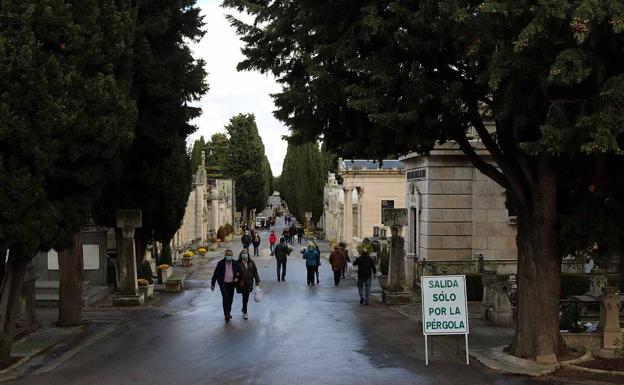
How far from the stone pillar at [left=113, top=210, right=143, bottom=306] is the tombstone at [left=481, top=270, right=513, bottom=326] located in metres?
9.44

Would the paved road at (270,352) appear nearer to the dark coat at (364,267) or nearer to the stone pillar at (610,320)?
the dark coat at (364,267)

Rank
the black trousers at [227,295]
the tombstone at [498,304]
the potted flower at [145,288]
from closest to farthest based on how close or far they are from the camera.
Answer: the tombstone at [498,304] → the black trousers at [227,295] → the potted flower at [145,288]

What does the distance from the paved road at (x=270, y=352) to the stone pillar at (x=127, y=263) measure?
44.1 inches

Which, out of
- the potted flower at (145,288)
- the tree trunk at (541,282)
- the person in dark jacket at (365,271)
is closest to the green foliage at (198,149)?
the potted flower at (145,288)

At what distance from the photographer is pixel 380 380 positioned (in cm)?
1019

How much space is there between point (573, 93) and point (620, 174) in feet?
5.77

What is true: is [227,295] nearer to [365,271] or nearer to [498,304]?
[365,271]

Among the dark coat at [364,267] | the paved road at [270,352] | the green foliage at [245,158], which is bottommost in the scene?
the paved road at [270,352]

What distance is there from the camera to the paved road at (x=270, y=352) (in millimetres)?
10453

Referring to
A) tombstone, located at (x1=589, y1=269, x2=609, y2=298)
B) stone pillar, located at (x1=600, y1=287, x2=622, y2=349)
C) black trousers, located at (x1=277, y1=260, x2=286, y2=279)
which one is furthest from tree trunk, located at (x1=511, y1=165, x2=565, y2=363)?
black trousers, located at (x1=277, y1=260, x2=286, y2=279)

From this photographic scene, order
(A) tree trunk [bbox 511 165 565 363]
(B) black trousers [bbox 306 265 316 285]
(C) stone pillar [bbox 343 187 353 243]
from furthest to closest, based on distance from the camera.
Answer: (C) stone pillar [bbox 343 187 353 243] → (B) black trousers [bbox 306 265 316 285] → (A) tree trunk [bbox 511 165 565 363]

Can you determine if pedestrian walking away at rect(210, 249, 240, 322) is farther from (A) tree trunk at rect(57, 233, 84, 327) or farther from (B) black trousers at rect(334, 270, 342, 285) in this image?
(B) black trousers at rect(334, 270, 342, 285)

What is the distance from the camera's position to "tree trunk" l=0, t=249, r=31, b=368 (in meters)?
11.4

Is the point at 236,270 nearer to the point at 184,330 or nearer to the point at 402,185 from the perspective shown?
the point at 184,330
